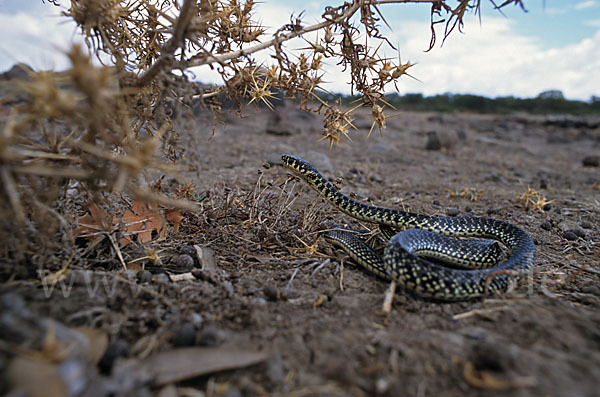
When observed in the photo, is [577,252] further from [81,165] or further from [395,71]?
[81,165]

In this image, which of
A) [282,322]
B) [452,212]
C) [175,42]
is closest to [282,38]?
[175,42]

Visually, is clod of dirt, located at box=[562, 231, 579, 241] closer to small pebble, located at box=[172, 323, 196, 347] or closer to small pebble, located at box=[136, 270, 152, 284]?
small pebble, located at box=[172, 323, 196, 347]

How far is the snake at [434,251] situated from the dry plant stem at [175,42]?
2364 millimetres

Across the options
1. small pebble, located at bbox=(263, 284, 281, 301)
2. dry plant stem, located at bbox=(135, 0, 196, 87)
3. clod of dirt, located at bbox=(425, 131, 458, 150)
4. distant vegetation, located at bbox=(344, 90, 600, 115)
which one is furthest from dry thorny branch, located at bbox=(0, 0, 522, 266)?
distant vegetation, located at bbox=(344, 90, 600, 115)

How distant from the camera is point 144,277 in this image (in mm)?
2822

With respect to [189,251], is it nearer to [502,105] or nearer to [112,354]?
[112,354]

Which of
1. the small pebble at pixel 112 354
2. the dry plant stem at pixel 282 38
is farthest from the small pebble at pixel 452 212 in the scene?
the small pebble at pixel 112 354

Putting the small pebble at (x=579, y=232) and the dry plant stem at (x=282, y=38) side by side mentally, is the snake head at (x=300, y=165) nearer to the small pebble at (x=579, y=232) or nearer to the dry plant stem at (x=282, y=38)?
the dry plant stem at (x=282, y=38)

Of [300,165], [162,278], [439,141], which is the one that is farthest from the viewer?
[439,141]

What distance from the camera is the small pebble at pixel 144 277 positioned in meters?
2.81

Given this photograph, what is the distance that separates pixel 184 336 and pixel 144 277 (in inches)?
35.1

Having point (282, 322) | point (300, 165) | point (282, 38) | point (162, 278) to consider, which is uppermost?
point (282, 38)

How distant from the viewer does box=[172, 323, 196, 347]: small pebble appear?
2137mm

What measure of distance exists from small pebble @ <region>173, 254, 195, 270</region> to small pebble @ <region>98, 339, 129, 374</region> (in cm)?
119
